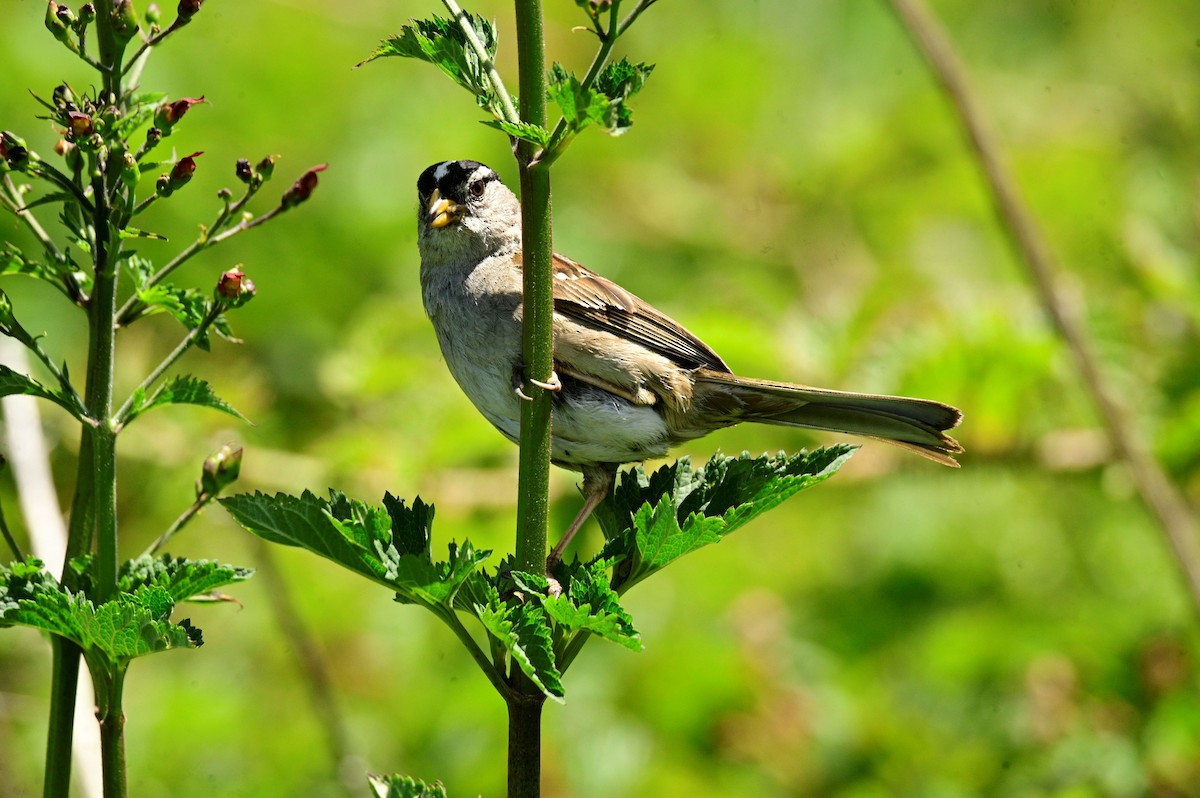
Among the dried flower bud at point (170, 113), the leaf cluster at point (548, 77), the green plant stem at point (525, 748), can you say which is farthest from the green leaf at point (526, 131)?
the green plant stem at point (525, 748)

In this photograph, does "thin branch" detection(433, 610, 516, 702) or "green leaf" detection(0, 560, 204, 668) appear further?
"thin branch" detection(433, 610, 516, 702)

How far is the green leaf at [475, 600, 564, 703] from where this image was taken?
1694 mm

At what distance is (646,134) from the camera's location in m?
6.95

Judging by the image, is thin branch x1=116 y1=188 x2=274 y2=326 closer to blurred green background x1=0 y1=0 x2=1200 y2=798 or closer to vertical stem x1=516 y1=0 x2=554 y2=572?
vertical stem x1=516 y1=0 x2=554 y2=572

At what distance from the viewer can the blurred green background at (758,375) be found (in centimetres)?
442

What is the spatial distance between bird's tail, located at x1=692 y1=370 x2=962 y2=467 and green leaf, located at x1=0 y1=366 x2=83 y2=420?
1505mm

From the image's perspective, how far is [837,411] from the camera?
2.99 meters

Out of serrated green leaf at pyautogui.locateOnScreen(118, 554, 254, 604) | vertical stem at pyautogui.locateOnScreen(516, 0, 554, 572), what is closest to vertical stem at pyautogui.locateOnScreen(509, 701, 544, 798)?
vertical stem at pyautogui.locateOnScreen(516, 0, 554, 572)

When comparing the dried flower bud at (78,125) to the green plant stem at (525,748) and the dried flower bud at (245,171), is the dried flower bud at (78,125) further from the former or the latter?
the green plant stem at (525,748)

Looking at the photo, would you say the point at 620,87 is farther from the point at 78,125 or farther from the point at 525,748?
the point at 525,748

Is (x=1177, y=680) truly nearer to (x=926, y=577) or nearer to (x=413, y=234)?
(x=926, y=577)

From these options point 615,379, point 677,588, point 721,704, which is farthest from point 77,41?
point 677,588

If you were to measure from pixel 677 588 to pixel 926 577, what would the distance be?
111 centimetres

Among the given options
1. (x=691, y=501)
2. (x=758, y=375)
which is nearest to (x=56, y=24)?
(x=691, y=501)
